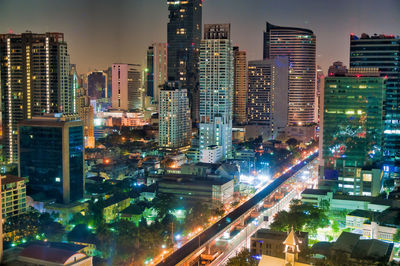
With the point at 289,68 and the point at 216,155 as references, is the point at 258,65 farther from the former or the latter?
the point at 216,155

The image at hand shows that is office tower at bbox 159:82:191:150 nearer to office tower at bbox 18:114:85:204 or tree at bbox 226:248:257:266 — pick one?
office tower at bbox 18:114:85:204

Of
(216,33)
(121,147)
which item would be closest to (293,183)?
(216,33)

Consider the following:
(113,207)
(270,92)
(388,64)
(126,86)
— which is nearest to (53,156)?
(113,207)

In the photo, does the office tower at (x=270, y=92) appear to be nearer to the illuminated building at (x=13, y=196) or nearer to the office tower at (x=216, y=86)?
the office tower at (x=216, y=86)

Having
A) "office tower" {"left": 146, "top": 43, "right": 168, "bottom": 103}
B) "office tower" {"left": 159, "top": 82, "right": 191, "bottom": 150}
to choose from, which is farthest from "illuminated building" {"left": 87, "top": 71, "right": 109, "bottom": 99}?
"office tower" {"left": 159, "top": 82, "right": 191, "bottom": 150}

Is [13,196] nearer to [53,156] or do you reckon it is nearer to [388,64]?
[53,156]

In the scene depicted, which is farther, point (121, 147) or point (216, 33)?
point (121, 147)
